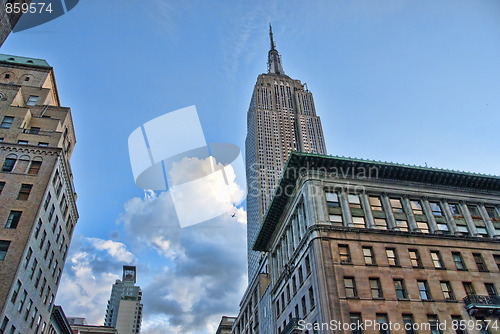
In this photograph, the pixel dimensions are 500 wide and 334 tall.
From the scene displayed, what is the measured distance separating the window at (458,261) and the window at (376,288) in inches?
369

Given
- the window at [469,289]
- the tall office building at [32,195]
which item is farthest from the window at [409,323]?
the tall office building at [32,195]

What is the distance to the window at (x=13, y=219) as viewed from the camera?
46.2m

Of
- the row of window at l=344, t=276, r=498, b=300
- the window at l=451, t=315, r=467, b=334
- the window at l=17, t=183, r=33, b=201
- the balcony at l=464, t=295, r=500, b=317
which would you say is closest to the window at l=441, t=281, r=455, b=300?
the row of window at l=344, t=276, r=498, b=300

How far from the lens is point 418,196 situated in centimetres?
4534

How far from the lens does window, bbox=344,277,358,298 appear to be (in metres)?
35.6

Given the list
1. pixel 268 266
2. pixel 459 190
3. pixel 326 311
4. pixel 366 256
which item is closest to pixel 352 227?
pixel 366 256

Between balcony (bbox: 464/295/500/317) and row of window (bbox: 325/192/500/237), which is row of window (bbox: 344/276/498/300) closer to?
balcony (bbox: 464/295/500/317)

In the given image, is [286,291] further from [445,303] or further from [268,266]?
[445,303]

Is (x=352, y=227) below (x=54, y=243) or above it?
below

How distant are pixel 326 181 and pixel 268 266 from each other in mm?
20002

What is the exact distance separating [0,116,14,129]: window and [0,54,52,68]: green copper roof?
609 inches

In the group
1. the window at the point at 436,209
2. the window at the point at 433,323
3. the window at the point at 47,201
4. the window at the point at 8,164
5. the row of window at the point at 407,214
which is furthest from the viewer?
the window at the point at 8,164

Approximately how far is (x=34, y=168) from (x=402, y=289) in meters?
45.8

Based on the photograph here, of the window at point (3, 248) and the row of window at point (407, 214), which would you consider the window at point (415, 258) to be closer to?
the row of window at point (407, 214)
